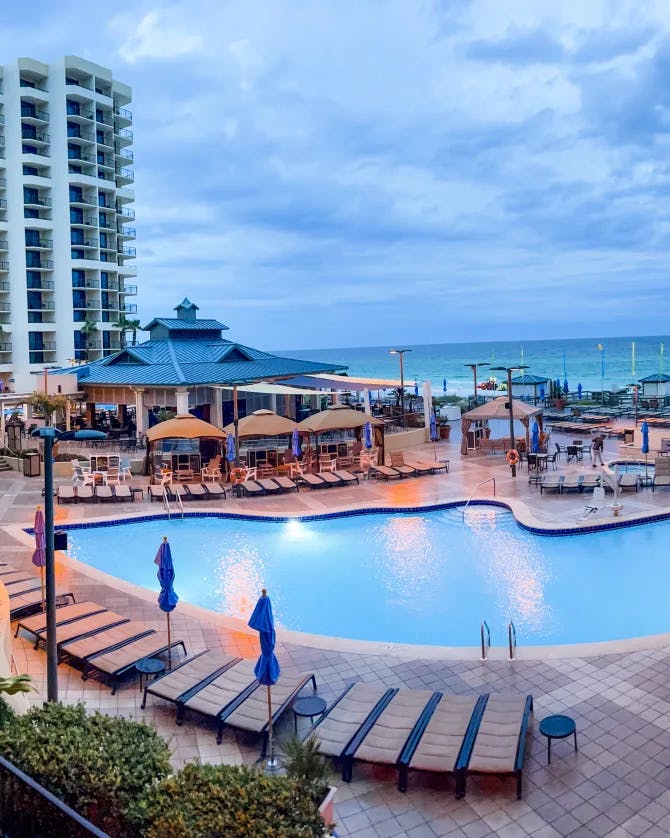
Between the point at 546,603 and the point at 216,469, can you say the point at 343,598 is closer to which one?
the point at 546,603

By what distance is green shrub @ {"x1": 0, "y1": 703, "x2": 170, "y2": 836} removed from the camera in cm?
473

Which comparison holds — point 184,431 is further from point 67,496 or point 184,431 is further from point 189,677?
point 189,677

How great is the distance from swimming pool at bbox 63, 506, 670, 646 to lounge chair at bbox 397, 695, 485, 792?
365 centimetres

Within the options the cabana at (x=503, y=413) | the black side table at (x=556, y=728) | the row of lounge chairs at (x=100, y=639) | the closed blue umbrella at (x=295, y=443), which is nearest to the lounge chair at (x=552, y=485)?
the cabana at (x=503, y=413)

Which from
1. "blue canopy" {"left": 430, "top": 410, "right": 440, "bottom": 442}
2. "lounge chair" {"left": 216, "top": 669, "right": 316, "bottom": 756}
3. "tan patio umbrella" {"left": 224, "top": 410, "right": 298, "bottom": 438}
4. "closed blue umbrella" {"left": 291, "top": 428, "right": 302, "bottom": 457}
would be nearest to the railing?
"lounge chair" {"left": 216, "top": 669, "right": 316, "bottom": 756}

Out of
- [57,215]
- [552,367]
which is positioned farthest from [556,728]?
[552,367]

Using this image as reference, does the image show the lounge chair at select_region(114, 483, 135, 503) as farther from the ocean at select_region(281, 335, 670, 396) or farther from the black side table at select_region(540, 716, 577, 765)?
the ocean at select_region(281, 335, 670, 396)

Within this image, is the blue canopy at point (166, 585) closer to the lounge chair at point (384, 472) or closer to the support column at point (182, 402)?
the lounge chair at point (384, 472)

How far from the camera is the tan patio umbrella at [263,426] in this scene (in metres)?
21.6

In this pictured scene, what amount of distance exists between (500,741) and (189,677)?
11.7 ft

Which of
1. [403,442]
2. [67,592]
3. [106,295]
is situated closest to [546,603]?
[67,592]

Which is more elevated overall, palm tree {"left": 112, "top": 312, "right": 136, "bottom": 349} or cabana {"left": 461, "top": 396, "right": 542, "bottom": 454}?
palm tree {"left": 112, "top": 312, "right": 136, "bottom": 349}

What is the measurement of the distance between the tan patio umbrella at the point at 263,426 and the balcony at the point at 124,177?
44386 mm

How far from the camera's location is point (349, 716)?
7.17 metres
